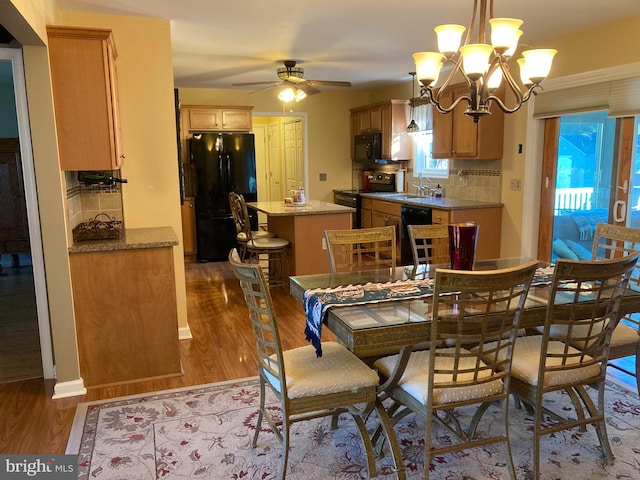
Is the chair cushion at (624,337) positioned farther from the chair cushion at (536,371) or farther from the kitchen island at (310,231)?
the kitchen island at (310,231)

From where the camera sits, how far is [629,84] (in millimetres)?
3727

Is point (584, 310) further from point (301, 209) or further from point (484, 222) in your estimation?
point (301, 209)

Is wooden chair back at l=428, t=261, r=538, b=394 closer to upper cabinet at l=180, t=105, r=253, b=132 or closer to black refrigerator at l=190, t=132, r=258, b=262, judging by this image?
black refrigerator at l=190, t=132, r=258, b=262

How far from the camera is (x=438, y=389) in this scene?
2.02m

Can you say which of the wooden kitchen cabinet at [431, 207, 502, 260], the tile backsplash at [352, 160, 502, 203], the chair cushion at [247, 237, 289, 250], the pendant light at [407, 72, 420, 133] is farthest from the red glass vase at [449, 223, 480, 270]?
the pendant light at [407, 72, 420, 133]

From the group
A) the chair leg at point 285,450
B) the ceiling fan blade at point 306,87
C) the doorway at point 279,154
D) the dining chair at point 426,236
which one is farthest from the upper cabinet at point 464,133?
the chair leg at point 285,450

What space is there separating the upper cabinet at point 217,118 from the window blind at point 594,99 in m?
3.91

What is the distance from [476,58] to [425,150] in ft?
15.2

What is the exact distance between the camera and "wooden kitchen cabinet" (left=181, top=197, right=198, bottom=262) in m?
6.80

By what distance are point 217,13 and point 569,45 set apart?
2.91m

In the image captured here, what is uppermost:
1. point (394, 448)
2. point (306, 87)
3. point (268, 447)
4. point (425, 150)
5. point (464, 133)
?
point (306, 87)

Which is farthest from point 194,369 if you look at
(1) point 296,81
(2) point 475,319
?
(1) point 296,81

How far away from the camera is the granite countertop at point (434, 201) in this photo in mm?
5094

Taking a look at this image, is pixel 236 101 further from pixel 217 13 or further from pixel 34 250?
pixel 34 250
